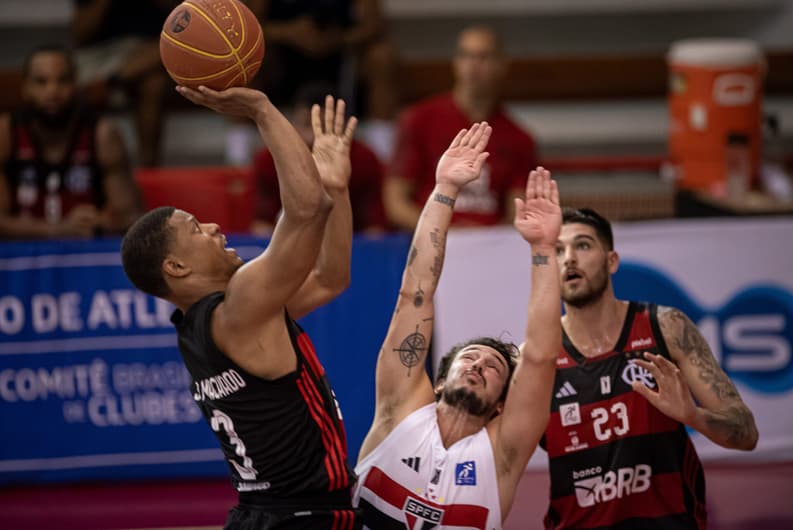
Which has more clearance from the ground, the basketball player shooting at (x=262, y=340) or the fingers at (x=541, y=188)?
the fingers at (x=541, y=188)

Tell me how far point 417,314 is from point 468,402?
0.41 m

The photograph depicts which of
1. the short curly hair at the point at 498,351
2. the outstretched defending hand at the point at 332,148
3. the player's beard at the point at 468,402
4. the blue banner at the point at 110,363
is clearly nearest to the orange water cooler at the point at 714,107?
the blue banner at the point at 110,363

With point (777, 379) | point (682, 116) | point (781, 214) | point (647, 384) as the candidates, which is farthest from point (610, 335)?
point (682, 116)

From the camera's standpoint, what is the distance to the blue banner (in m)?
6.87

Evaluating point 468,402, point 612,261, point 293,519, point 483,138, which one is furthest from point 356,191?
point 293,519

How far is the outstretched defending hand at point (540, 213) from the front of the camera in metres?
4.34

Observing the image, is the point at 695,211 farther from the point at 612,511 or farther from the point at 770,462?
the point at 612,511

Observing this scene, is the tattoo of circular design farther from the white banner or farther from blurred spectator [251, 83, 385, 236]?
blurred spectator [251, 83, 385, 236]

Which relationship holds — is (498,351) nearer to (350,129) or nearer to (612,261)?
(612,261)

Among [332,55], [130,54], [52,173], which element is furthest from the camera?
[130,54]

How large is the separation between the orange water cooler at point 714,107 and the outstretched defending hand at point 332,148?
5.12m

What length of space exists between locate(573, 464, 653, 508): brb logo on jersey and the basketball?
2.18 m

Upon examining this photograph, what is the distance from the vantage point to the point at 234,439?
162 inches

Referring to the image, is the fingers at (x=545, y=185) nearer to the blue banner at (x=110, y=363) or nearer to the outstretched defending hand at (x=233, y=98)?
the outstretched defending hand at (x=233, y=98)
